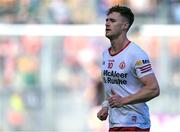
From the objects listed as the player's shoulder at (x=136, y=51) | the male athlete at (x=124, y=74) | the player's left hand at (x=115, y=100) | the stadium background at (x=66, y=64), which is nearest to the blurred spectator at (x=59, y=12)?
the stadium background at (x=66, y=64)

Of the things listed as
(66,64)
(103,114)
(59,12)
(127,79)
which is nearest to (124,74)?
(127,79)

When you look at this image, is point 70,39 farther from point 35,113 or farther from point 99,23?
point 35,113

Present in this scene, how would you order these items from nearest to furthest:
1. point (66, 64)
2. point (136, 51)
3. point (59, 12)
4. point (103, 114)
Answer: point (136, 51) → point (103, 114) → point (66, 64) → point (59, 12)

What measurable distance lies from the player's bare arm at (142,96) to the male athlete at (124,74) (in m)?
0.02

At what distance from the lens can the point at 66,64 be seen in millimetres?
11773

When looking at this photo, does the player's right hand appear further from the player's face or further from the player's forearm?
the player's face

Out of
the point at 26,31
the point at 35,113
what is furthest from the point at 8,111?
the point at 26,31

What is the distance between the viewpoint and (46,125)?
11.4m

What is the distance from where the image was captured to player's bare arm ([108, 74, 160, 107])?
14.6 ft

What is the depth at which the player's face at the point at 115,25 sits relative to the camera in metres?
4.69

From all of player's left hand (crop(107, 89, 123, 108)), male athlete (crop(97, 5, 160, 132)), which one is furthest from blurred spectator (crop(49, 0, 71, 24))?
player's left hand (crop(107, 89, 123, 108))

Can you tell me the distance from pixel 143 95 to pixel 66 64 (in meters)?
7.35

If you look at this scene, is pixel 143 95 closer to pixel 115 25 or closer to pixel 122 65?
pixel 122 65

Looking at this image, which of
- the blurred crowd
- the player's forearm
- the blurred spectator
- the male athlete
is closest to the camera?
the player's forearm
